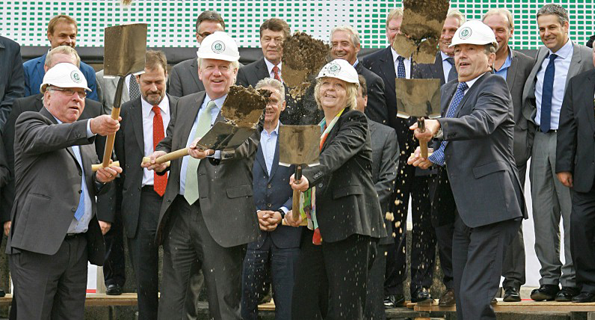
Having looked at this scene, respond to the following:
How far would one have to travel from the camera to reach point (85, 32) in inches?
434

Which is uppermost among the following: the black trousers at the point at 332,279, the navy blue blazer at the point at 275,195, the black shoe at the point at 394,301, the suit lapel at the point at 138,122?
the suit lapel at the point at 138,122

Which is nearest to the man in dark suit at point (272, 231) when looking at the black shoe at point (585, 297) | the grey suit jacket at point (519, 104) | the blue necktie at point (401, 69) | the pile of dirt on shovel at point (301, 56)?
the pile of dirt on shovel at point (301, 56)

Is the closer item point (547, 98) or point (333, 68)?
point (333, 68)

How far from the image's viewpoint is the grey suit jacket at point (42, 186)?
25.3 feet

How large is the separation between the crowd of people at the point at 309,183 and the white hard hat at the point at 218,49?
0.05 ft

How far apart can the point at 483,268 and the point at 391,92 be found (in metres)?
2.11

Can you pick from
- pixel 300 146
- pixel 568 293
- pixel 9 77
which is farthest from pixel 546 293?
pixel 9 77

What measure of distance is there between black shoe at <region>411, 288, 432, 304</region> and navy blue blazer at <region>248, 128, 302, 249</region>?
3.91ft

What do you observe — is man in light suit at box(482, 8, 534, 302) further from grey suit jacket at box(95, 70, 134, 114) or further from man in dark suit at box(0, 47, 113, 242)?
man in dark suit at box(0, 47, 113, 242)

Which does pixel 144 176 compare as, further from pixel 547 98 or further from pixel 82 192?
pixel 547 98

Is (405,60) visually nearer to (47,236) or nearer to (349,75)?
(349,75)

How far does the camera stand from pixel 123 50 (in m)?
7.09

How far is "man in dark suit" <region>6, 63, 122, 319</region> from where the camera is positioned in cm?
773

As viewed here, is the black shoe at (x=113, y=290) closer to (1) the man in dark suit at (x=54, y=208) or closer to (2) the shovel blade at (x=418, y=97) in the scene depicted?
(1) the man in dark suit at (x=54, y=208)
